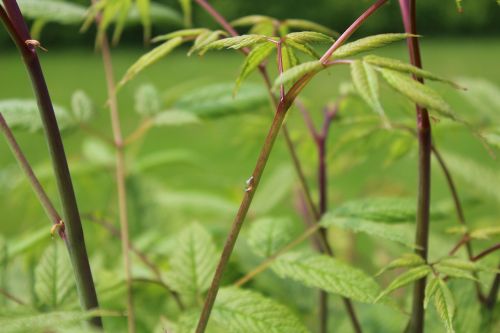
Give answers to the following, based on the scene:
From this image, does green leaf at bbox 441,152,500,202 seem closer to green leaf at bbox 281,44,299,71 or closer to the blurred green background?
the blurred green background

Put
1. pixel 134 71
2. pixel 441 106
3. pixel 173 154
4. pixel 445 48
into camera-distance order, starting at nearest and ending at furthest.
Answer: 1. pixel 441 106
2. pixel 134 71
3. pixel 173 154
4. pixel 445 48

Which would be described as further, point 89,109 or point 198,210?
point 198,210

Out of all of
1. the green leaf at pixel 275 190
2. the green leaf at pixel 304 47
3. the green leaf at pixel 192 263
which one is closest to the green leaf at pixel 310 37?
the green leaf at pixel 304 47

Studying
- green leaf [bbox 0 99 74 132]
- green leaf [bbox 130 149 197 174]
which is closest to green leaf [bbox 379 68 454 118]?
green leaf [bbox 0 99 74 132]

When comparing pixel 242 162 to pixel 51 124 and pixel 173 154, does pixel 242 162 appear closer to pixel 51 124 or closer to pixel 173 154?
pixel 173 154

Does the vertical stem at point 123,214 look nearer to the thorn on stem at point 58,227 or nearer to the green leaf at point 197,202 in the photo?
the thorn on stem at point 58,227

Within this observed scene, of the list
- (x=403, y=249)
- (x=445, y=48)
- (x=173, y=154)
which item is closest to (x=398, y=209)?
(x=403, y=249)

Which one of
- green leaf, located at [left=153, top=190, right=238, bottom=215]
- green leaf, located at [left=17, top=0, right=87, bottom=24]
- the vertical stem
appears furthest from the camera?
green leaf, located at [left=153, top=190, right=238, bottom=215]
